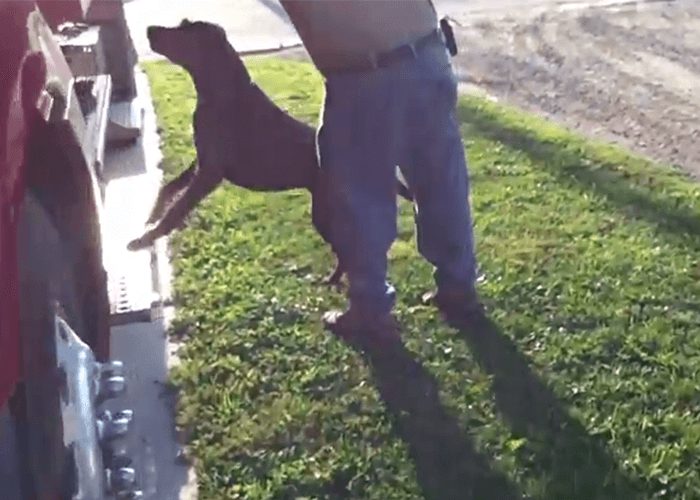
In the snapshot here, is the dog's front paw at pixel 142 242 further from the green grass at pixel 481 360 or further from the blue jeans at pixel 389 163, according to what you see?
the blue jeans at pixel 389 163

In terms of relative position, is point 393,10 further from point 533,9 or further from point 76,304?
point 533,9

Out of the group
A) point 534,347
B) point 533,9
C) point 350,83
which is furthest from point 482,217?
point 533,9

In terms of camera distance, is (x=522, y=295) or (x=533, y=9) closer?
(x=522, y=295)

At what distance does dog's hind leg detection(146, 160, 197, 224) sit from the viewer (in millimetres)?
4724

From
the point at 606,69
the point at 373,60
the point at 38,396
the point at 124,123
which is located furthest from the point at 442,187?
the point at 606,69

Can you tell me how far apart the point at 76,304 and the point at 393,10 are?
1333 mm

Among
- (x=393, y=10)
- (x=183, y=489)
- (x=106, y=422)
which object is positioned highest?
(x=393, y=10)

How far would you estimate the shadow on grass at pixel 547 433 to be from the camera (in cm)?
351

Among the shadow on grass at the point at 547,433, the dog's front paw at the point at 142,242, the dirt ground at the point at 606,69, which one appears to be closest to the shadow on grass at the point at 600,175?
the dirt ground at the point at 606,69

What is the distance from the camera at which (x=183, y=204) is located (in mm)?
4527

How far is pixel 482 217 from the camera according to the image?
17.6ft

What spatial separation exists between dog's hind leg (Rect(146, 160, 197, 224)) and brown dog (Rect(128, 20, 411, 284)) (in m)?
0.21

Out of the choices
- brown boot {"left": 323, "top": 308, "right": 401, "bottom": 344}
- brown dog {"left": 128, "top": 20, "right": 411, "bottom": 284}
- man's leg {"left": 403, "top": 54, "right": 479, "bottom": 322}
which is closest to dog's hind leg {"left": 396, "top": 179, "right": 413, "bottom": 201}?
man's leg {"left": 403, "top": 54, "right": 479, "bottom": 322}

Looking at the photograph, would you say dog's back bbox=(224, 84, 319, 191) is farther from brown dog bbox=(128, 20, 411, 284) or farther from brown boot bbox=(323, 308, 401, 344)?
brown boot bbox=(323, 308, 401, 344)
